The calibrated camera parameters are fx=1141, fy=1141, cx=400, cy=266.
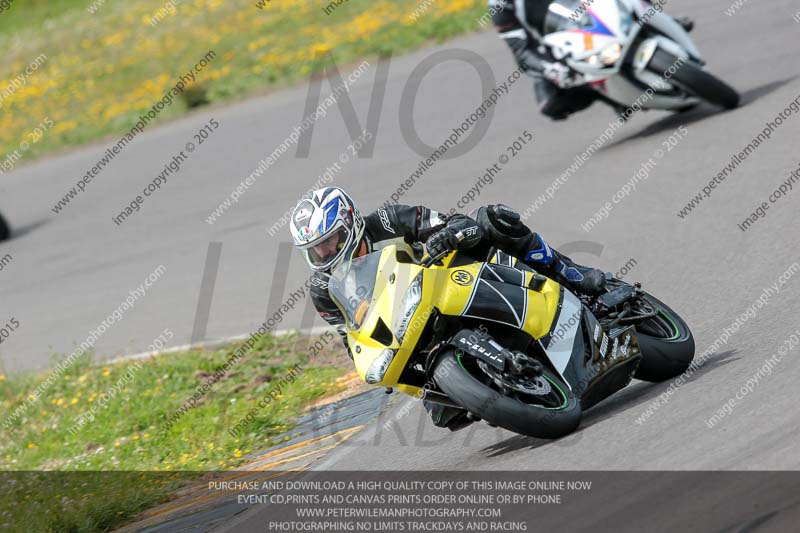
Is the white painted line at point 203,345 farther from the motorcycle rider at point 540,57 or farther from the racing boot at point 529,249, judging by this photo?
the motorcycle rider at point 540,57

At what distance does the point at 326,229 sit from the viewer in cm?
621

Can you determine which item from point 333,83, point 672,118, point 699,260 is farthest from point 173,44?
point 699,260

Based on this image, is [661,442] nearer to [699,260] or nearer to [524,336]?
[524,336]

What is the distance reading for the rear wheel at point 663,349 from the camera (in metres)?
6.75

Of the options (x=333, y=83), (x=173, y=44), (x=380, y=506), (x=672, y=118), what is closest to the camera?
(x=380, y=506)

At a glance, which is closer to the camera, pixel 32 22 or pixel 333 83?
pixel 333 83

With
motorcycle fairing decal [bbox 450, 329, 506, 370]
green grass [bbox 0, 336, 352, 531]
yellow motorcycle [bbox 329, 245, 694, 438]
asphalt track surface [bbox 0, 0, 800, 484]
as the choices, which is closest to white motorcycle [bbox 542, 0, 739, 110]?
asphalt track surface [bbox 0, 0, 800, 484]

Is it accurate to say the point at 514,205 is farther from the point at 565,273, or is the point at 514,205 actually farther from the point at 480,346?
the point at 480,346

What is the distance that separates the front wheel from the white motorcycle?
20.6 ft

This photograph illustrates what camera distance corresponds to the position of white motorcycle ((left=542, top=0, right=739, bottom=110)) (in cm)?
1156

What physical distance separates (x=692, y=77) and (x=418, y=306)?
649cm

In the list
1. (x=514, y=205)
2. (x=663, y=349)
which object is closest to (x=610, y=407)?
(x=663, y=349)

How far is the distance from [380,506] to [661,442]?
1470 millimetres

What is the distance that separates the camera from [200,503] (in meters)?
7.25
